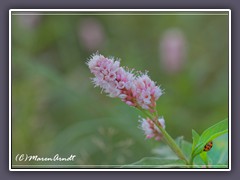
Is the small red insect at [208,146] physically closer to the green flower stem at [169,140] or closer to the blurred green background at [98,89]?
the green flower stem at [169,140]

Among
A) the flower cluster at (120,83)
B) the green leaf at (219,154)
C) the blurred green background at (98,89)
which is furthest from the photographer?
the blurred green background at (98,89)

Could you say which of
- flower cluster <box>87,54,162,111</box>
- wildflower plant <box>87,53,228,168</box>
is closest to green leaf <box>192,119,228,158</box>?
wildflower plant <box>87,53,228,168</box>

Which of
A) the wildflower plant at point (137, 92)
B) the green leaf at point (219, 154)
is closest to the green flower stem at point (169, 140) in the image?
the wildflower plant at point (137, 92)

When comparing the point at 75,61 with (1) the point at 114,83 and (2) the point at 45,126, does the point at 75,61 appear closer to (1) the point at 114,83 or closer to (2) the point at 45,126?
(2) the point at 45,126

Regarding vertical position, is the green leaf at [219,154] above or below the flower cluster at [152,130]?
below

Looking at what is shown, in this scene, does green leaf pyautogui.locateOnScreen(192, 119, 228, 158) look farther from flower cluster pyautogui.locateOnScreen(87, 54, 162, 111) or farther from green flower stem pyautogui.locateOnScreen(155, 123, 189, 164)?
flower cluster pyautogui.locateOnScreen(87, 54, 162, 111)

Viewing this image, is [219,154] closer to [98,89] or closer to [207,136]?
[207,136]

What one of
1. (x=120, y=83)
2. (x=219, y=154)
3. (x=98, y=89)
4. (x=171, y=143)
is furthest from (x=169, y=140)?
(x=98, y=89)
